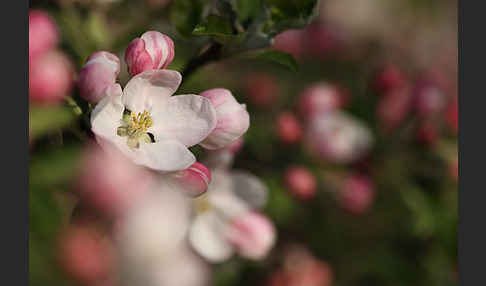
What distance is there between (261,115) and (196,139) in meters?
1.13

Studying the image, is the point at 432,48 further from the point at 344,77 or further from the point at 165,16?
the point at 165,16

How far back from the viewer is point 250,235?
114 centimetres

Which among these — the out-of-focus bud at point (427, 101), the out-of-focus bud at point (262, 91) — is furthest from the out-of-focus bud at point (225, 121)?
the out-of-focus bud at point (262, 91)

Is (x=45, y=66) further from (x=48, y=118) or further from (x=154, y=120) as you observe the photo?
(x=154, y=120)

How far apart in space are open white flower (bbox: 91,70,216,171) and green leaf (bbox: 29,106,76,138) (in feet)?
0.29

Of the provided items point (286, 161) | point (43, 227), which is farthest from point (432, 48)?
point (43, 227)

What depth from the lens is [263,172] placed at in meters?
1.55

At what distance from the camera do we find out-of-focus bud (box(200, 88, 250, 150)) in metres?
0.78

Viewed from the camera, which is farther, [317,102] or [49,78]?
[317,102]

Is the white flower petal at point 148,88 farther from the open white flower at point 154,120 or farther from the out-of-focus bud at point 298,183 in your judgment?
the out-of-focus bud at point 298,183

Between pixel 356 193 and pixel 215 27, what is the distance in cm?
101

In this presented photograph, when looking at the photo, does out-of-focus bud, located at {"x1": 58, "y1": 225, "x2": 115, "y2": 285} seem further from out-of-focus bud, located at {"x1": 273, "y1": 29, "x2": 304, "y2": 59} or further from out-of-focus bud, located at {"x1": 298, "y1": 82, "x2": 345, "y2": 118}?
out-of-focus bud, located at {"x1": 273, "y1": 29, "x2": 304, "y2": 59}

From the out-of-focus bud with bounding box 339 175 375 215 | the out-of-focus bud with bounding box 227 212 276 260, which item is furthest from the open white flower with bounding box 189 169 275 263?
the out-of-focus bud with bounding box 339 175 375 215

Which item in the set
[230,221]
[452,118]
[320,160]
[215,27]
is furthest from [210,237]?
[452,118]
